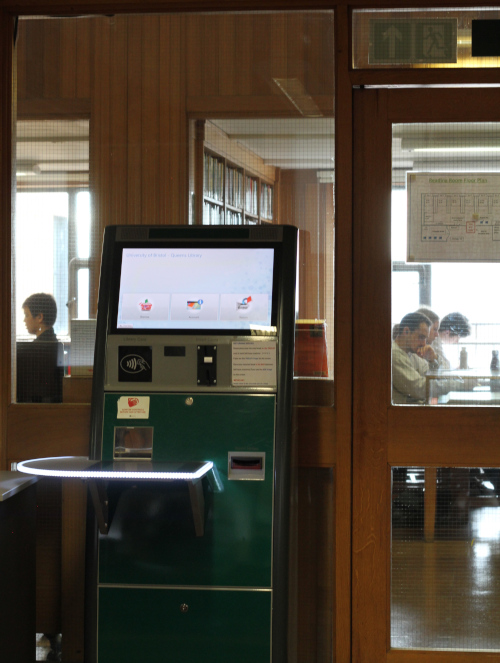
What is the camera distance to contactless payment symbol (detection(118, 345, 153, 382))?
2.38 m

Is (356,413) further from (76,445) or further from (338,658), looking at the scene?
(76,445)

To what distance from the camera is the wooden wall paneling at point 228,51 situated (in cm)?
285

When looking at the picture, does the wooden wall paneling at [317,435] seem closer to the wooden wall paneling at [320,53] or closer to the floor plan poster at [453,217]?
the floor plan poster at [453,217]

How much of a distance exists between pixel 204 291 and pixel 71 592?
1426 millimetres

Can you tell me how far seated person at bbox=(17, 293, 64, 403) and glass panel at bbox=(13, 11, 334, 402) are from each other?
3cm

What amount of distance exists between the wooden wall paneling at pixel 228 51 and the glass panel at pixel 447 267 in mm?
719

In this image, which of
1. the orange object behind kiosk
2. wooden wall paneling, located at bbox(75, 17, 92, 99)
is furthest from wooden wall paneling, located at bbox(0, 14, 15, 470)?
the orange object behind kiosk

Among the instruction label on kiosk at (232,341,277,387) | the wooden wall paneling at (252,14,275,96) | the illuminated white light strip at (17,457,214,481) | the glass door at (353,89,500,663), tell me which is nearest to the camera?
the illuminated white light strip at (17,457,214,481)

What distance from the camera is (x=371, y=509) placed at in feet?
8.98


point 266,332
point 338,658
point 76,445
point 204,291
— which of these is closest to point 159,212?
point 204,291

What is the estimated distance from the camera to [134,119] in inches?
113

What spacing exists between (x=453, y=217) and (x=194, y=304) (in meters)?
1.11

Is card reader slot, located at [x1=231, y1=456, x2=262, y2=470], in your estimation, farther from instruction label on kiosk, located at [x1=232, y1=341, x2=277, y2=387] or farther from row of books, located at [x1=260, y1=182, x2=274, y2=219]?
row of books, located at [x1=260, y1=182, x2=274, y2=219]

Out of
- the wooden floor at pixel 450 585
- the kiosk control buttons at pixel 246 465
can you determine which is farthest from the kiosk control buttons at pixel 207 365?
the wooden floor at pixel 450 585
